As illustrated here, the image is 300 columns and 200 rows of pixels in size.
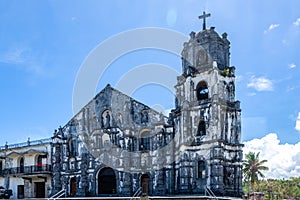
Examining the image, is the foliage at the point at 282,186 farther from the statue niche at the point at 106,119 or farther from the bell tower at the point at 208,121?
the statue niche at the point at 106,119

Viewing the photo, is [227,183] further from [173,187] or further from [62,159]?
[62,159]

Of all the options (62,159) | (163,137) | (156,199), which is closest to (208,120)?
(163,137)

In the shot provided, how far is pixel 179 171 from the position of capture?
1358 inches

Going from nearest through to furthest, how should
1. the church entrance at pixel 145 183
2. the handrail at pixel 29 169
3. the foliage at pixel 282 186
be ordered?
the church entrance at pixel 145 183, the handrail at pixel 29 169, the foliage at pixel 282 186

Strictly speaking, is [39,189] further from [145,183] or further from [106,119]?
[145,183]

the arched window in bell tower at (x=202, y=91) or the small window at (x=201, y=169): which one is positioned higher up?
the arched window in bell tower at (x=202, y=91)

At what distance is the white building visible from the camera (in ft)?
141

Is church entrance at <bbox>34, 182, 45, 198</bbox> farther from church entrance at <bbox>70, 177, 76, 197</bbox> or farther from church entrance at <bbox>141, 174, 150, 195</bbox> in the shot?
church entrance at <bbox>141, 174, 150, 195</bbox>

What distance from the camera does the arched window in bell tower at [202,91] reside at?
115 feet

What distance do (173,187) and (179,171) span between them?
151cm

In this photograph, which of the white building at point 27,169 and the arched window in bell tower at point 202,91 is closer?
the arched window in bell tower at point 202,91

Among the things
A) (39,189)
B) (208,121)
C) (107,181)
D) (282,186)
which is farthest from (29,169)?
(282,186)

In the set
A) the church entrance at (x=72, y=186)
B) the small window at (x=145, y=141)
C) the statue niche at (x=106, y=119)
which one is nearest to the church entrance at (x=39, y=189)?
A: the church entrance at (x=72, y=186)

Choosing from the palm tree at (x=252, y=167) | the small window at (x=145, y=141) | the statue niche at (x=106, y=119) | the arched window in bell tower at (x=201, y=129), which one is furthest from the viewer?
the palm tree at (x=252, y=167)
